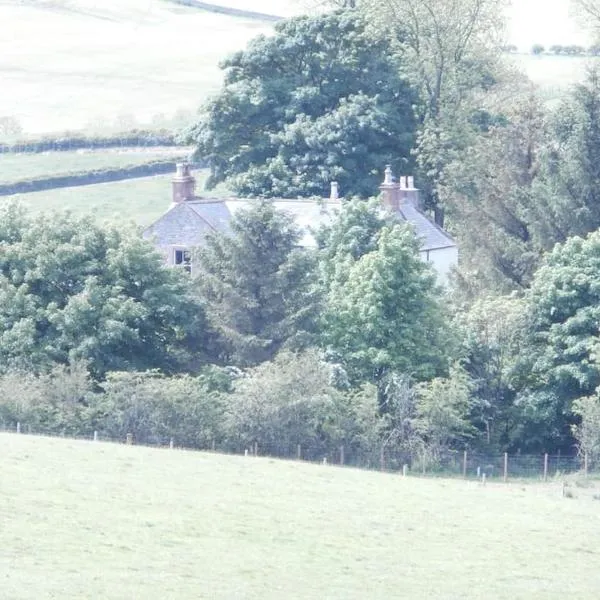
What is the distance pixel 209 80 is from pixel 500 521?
377ft

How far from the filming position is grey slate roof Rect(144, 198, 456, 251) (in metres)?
80.1

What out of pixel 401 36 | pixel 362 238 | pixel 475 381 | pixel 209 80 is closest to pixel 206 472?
pixel 475 381

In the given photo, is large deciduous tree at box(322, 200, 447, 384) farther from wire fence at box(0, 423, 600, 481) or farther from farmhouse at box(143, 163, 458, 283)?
farmhouse at box(143, 163, 458, 283)

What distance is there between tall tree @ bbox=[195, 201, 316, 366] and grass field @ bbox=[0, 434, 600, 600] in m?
10.6

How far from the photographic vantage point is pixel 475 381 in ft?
217

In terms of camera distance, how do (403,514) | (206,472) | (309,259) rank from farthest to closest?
(309,259)
(206,472)
(403,514)

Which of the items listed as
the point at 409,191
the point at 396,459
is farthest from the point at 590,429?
the point at 409,191

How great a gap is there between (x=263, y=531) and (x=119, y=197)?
243 ft

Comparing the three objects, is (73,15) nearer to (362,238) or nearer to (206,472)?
(362,238)

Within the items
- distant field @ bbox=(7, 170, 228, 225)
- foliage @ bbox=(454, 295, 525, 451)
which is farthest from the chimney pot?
distant field @ bbox=(7, 170, 228, 225)

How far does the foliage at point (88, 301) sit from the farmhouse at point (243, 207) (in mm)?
12378

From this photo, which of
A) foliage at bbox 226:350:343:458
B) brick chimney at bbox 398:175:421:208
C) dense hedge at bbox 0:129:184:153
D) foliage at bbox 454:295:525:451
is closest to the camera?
foliage at bbox 226:350:343:458

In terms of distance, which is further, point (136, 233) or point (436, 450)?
point (136, 233)

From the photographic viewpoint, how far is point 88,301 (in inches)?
2477
